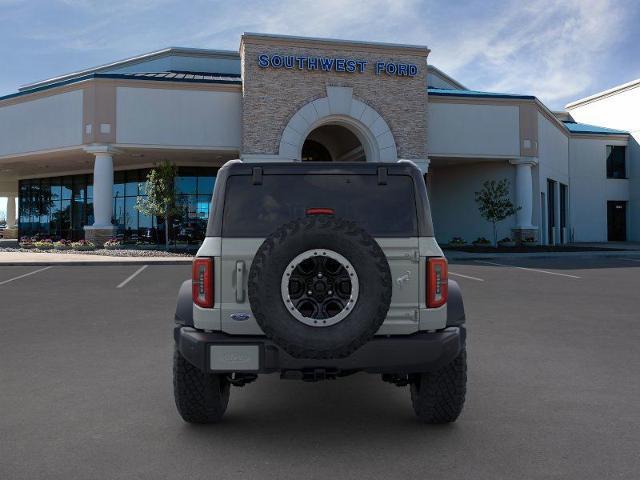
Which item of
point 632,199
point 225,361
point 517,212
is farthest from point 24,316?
point 632,199

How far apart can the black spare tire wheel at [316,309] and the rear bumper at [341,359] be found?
0.46ft

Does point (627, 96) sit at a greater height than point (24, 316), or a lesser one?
greater

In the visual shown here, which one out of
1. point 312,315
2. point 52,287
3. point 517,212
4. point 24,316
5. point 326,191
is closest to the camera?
point 312,315

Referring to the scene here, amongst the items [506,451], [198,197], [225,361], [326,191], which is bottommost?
[506,451]

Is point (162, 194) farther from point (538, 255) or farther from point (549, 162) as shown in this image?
point (549, 162)

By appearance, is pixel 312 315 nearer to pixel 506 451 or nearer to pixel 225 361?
pixel 225 361

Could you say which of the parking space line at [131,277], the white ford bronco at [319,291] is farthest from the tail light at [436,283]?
the parking space line at [131,277]

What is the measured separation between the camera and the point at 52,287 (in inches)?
513

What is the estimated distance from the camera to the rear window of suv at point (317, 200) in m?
3.89

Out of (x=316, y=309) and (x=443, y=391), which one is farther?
(x=443, y=391)

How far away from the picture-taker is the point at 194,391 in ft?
13.0

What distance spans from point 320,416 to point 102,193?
25.5 metres

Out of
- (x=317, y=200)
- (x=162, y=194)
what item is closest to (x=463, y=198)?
(x=162, y=194)

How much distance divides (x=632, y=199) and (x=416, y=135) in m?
22.8
